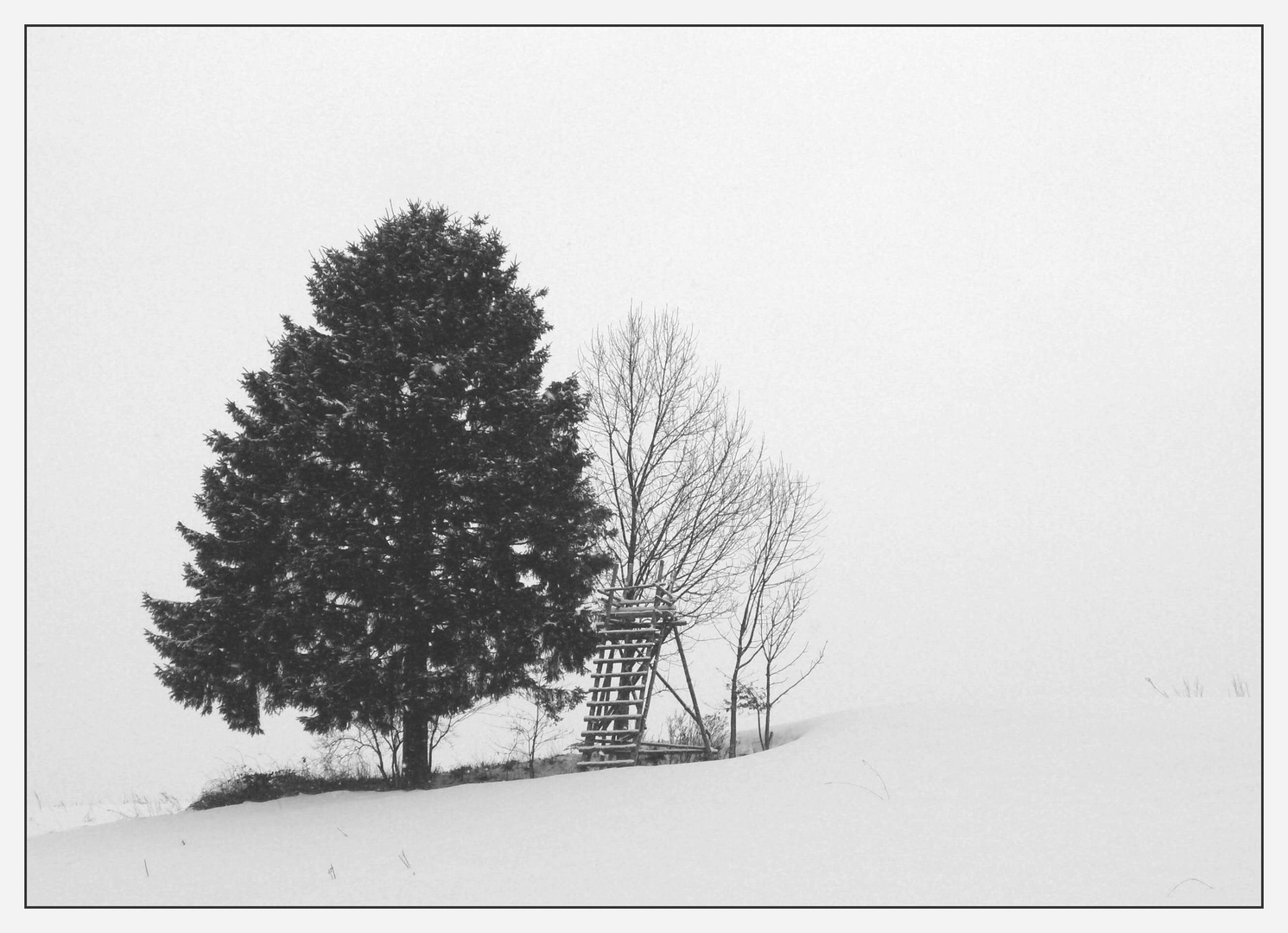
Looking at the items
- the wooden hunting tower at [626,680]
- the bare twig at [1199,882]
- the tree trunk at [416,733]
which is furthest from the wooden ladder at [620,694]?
the bare twig at [1199,882]

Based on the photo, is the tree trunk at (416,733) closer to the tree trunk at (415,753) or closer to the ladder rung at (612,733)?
the tree trunk at (415,753)

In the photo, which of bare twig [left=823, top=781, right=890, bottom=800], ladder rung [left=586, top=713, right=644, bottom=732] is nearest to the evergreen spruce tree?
ladder rung [left=586, top=713, right=644, bottom=732]

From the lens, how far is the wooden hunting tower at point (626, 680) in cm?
1198

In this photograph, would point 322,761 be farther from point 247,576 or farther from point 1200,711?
point 1200,711

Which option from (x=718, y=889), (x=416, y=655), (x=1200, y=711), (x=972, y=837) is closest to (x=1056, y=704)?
(x=1200, y=711)

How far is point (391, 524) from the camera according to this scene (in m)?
10.6

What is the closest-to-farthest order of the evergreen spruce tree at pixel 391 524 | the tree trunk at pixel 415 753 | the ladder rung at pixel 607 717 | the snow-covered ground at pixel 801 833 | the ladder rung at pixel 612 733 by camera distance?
the snow-covered ground at pixel 801 833
the evergreen spruce tree at pixel 391 524
the tree trunk at pixel 415 753
the ladder rung at pixel 607 717
the ladder rung at pixel 612 733

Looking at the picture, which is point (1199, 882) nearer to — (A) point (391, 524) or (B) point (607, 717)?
(B) point (607, 717)

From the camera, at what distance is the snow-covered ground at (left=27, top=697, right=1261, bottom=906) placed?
5.97 meters

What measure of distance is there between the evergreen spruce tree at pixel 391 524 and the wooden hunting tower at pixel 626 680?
1406 mm

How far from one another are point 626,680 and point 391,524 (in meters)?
4.42

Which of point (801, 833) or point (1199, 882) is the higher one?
point (801, 833)

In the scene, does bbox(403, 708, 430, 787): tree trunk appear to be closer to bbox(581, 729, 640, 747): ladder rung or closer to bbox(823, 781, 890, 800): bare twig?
bbox(581, 729, 640, 747): ladder rung

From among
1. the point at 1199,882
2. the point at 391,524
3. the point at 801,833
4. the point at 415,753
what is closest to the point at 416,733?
the point at 415,753
